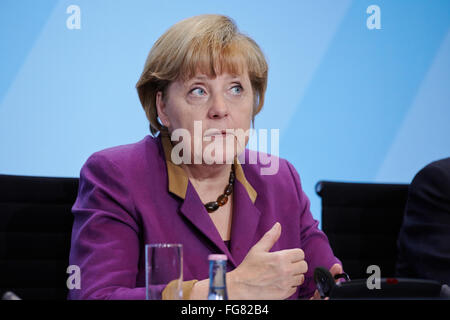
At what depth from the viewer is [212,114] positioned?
1.63 m

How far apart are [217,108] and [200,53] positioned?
18 centimetres

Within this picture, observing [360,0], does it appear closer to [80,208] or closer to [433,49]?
[433,49]

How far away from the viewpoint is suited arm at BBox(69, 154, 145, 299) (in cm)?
138

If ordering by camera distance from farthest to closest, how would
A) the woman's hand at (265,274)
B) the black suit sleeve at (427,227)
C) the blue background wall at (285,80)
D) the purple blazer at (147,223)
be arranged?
the blue background wall at (285,80) < the black suit sleeve at (427,227) < the purple blazer at (147,223) < the woman's hand at (265,274)

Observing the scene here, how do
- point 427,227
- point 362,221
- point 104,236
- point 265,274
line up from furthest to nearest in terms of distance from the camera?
point 362,221 < point 427,227 < point 104,236 < point 265,274

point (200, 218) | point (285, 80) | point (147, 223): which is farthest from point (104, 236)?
point (285, 80)

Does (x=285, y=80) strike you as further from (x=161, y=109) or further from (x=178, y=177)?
(x=178, y=177)

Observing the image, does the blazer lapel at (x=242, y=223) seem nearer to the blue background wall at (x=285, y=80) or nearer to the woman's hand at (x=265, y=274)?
the woman's hand at (x=265, y=274)

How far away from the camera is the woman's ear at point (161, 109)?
181cm

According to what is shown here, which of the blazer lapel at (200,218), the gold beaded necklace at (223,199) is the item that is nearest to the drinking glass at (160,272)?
the blazer lapel at (200,218)

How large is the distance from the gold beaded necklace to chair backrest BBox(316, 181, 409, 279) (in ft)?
1.58

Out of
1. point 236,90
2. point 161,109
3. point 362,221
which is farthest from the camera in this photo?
point 362,221

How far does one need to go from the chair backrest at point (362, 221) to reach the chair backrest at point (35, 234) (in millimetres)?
1021

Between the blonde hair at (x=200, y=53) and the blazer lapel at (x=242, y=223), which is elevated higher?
the blonde hair at (x=200, y=53)
